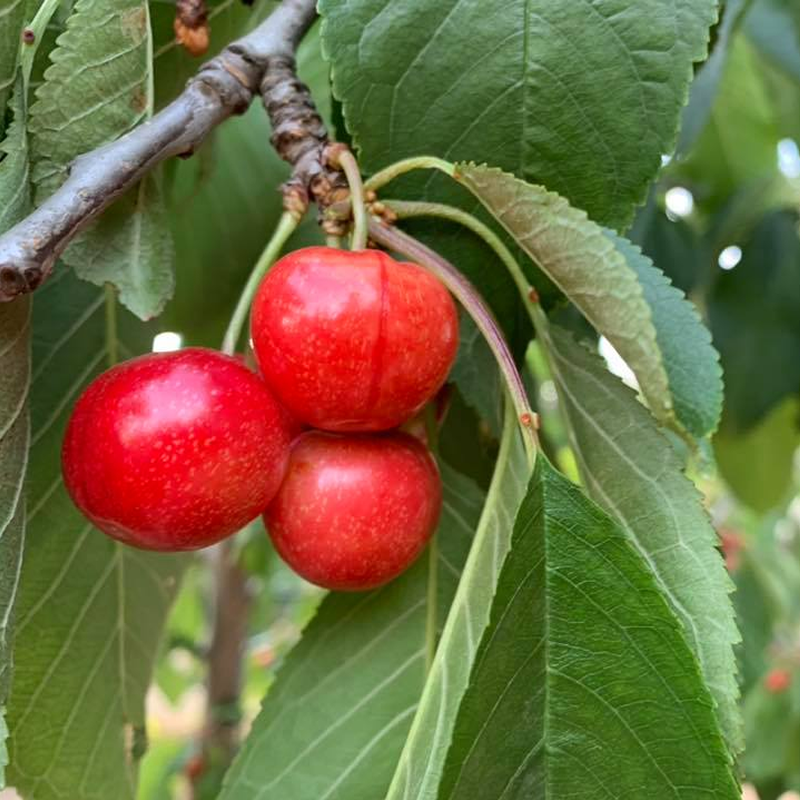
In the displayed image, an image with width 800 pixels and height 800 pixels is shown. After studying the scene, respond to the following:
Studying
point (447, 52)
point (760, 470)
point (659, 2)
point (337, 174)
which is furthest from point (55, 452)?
point (760, 470)

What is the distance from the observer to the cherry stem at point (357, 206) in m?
0.68

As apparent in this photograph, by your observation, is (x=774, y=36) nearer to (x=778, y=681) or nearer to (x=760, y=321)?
(x=760, y=321)

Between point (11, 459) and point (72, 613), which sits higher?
point (11, 459)

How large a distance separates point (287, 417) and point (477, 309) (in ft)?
0.44

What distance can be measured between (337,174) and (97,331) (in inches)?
11.6

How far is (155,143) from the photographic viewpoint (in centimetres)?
65

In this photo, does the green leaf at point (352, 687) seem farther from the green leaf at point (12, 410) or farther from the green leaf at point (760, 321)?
the green leaf at point (760, 321)

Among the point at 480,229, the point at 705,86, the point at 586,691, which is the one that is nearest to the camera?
the point at 586,691

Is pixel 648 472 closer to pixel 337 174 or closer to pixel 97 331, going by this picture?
pixel 337 174

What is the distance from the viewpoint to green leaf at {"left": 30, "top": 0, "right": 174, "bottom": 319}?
661 millimetres

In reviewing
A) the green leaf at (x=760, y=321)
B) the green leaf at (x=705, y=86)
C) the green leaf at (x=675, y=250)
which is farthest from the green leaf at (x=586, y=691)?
the green leaf at (x=760, y=321)

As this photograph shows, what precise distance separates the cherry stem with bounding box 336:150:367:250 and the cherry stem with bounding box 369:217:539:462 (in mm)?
20

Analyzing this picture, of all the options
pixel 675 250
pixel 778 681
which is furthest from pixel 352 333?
pixel 778 681

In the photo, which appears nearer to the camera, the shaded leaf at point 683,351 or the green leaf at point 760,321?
the shaded leaf at point 683,351
